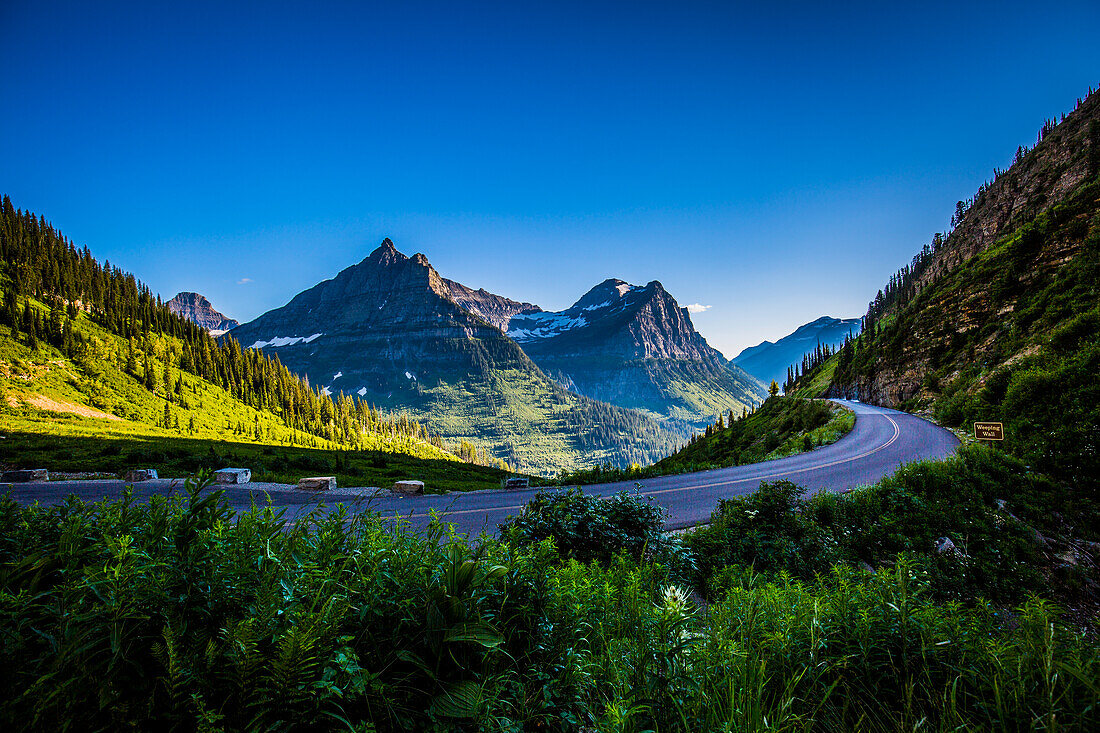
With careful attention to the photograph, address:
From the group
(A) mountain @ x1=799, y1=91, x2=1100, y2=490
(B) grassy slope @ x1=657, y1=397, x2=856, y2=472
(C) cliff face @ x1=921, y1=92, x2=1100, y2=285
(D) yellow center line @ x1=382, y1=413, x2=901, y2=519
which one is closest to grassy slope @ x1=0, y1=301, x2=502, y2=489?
(D) yellow center line @ x1=382, y1=413, x2=901, y2=519

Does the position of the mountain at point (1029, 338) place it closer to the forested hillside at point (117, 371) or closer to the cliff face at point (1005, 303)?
the cliff face at point (1005, 303)

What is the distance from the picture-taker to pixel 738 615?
134 inches

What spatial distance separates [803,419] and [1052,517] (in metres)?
34.2

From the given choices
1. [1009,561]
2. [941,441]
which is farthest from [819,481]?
[941,441]

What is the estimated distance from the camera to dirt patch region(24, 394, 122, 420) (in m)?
64.1

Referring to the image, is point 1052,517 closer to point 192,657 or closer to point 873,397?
point 192,657

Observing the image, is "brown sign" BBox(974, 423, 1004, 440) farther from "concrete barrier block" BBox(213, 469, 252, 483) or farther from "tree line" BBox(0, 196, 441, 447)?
"tree line" BBox(0, 196, 441, 447)

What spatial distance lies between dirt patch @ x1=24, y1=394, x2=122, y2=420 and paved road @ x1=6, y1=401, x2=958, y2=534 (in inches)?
2796

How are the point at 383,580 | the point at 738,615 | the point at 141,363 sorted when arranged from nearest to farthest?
the point at 383,580 < the point at 738,615 < the point at 141,363

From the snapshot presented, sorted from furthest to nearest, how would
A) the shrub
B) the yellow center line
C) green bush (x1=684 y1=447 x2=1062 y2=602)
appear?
1. the yellow center line
2. green bush (x1=684 y1=447 x2=1062 y2=602)
3. the shrub

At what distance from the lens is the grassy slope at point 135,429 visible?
104 ft

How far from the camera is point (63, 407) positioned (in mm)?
67250

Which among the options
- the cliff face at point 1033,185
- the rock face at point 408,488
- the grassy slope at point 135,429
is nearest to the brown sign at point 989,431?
the rock face at point 408,488

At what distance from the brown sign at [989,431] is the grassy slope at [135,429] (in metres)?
25.8
